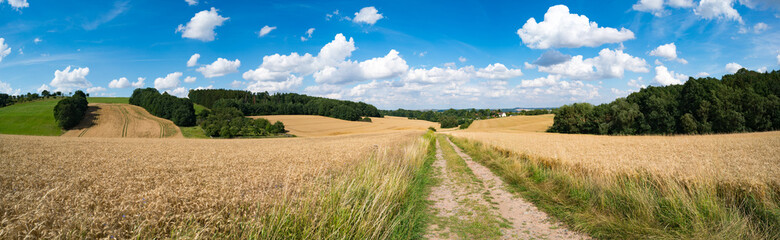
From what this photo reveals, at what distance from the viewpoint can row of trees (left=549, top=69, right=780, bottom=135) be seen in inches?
1513

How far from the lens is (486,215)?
6.44m

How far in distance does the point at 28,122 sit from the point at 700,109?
120 metres

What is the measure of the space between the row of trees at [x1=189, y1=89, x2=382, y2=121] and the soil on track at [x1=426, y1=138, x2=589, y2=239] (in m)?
87.2

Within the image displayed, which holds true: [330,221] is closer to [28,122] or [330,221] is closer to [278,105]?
[28,122]

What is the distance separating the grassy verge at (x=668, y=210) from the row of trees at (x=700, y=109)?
172ft

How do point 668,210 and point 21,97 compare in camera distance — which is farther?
point 21,97

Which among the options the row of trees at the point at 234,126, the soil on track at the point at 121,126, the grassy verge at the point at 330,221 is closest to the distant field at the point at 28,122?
the soil on track at the point at 121,126

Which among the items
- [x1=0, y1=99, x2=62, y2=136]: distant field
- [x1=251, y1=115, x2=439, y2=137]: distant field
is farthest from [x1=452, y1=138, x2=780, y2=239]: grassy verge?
[x1=0, y1=99, x2=62, y2=136]: distant field

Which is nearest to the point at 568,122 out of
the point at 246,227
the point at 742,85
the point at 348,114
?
the point at 742,85

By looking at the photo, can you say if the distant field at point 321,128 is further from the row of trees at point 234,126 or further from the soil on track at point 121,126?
the soil on track at point 121,126

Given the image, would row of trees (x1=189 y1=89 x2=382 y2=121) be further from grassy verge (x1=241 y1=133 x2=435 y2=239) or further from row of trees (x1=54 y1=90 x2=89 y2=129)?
grassy verge (x1=241 y1=133 x2=435 y2=239)

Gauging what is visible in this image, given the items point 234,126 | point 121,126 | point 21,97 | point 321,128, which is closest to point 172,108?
point 121,126

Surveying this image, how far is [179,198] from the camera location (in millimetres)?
3525

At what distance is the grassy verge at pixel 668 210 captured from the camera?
180 inches
